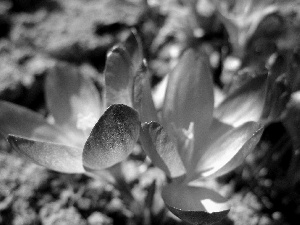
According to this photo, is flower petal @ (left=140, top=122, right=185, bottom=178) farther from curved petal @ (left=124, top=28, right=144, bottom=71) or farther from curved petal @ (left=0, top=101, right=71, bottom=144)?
curved petal @ (left=0, top=101, right=71, bottom=144)

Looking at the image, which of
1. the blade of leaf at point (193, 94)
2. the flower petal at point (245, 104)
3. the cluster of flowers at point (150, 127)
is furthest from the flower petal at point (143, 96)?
the flower petal at point (245, 104)

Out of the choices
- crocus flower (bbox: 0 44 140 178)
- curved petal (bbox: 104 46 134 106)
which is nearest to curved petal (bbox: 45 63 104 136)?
crocus flower (bbox: 0 44 140 178)

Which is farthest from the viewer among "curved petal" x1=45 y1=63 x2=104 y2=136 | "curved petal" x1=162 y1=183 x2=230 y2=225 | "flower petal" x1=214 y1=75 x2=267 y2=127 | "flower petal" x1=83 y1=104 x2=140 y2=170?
"curved petal" x1=45 y1=63 x2=104 y2=136

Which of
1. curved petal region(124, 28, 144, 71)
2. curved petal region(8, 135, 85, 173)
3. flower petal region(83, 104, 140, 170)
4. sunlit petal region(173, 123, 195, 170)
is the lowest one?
sunlit petal region(173, 123, 195, 170)

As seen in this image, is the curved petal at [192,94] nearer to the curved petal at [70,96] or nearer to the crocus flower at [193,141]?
the crocus flower at [193,141]

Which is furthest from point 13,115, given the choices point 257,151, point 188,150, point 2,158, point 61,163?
point 257,151

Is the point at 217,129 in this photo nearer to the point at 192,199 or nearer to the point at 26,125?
the point at 192,199

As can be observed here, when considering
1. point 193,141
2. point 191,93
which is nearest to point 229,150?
point 193,141
